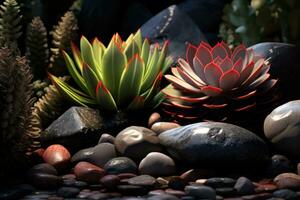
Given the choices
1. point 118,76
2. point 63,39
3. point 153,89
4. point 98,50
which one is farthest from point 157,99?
point 63,39

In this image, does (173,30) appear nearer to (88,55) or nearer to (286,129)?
(88,55)

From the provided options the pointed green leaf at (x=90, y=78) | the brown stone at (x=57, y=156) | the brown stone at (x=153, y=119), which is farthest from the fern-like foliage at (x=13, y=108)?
the brown stone at (x=153, y=119)

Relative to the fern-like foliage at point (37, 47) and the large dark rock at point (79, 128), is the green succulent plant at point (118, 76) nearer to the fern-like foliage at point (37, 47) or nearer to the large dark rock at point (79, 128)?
the large dark rock at point (79, 128)

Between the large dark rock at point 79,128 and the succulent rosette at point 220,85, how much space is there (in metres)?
0.45

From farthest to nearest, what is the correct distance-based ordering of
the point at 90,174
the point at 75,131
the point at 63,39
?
the point at 63,39
the point at 75,131
the point at 90,174

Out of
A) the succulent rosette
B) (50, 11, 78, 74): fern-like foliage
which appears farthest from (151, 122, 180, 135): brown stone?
(50, 11, 78, 74): fern-like foliage

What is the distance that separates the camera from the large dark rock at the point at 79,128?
398 cm

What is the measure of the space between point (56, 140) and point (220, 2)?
4.79 m

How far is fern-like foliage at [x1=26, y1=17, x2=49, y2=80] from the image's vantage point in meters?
5.15

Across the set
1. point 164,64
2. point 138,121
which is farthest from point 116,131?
point 164,64

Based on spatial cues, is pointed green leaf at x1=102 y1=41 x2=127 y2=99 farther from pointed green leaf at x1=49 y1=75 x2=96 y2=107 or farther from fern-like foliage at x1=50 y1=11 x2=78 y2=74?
fern-like foliage at x1=50 y1=11 x2=78 y2=74

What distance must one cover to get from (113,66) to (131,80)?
0.55 feet

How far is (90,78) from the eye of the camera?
4.32 meters

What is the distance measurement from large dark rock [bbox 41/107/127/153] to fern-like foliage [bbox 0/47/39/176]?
405 mm
